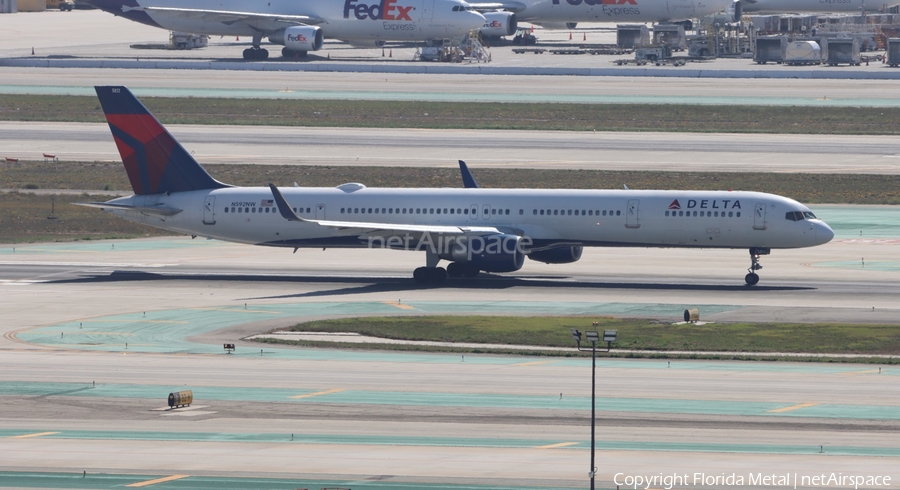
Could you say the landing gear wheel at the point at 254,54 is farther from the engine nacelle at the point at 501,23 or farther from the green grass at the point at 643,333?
the green grass at the point at 643,333

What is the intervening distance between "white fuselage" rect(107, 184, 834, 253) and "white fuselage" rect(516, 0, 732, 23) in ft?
323

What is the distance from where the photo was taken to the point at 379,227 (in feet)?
177

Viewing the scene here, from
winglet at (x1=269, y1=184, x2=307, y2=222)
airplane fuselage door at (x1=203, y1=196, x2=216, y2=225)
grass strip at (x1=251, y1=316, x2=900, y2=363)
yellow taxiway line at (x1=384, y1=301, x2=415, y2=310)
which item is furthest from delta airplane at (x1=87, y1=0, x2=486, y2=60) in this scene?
grass strip at (x1=251, y1=316, x2=900, y2=363)

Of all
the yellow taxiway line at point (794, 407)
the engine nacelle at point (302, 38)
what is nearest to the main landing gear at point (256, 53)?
the engine nacelle at point (302, 38)

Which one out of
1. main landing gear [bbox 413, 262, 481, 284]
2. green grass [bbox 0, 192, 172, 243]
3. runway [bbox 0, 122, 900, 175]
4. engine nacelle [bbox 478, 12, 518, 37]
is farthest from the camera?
engine nacelle [bbox 478, 12, 518, 37]

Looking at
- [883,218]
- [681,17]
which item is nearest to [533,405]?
[883,218]

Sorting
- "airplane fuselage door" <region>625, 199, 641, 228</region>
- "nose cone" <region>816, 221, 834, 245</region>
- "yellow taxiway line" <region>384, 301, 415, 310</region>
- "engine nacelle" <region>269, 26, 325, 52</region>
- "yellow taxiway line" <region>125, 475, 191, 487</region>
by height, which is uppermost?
"engine nacelle" <region>269, 26, 325, 52</region>

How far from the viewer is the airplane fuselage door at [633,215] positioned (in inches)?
2142

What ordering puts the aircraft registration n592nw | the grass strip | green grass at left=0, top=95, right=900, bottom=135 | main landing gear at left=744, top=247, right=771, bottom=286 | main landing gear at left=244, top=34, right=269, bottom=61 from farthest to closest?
main landing gear at left=244, top=34, right=269, bottom=61 → green grass at left=0, top=95, right=900, bottom=135 → the aircraft registration n592nw → main landing gear at left=744, top=247, right=771, bottom=286 → the grass strip

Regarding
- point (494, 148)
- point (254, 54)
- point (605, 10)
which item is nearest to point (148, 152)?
point (494, 148)

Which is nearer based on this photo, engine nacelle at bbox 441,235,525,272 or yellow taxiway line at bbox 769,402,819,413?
yellow taxiway line at bbox 769,402,819,413

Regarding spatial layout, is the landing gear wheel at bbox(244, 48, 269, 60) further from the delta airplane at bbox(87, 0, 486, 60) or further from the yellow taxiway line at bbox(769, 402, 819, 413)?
the yellow taxiway line at bbox(769, 402, 819, 413)

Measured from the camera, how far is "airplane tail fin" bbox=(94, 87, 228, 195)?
59.2 meters

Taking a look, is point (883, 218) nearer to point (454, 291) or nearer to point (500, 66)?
point (454, 291)
